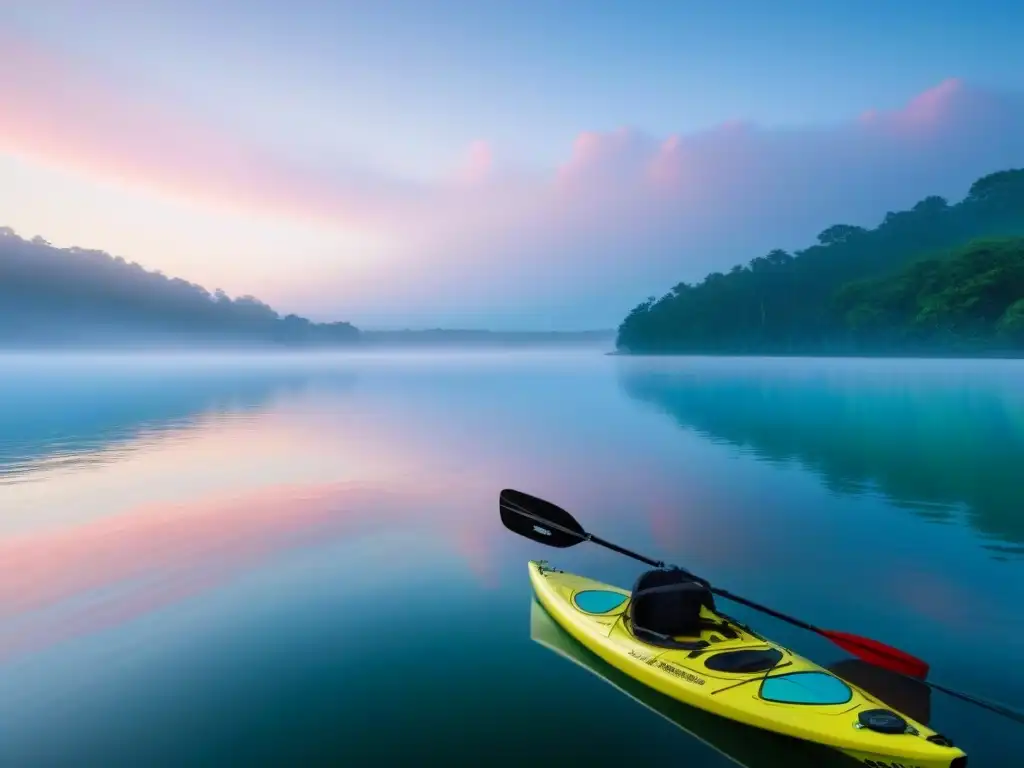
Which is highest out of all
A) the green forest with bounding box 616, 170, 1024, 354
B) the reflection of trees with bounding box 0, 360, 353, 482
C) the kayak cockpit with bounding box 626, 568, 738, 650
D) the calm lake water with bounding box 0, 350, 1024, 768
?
the green forest with bounding box 616, 170, 1024, 354

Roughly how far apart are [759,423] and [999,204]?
211823 millimetres

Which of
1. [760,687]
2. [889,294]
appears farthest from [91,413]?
[889,294]

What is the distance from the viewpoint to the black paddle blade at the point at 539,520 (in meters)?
10.5

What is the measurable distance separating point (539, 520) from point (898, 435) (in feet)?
Answer: 85.0

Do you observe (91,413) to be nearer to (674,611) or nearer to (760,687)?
(674,611)

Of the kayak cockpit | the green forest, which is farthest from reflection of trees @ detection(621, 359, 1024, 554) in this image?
the green forest

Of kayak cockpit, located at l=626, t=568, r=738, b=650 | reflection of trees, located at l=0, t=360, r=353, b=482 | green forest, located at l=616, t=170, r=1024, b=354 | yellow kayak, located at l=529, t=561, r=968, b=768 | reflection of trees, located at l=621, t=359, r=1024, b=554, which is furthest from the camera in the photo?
green forest, located at l=616, t=170, r=1024, b=354

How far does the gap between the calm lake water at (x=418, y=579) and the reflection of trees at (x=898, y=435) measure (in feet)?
0.81

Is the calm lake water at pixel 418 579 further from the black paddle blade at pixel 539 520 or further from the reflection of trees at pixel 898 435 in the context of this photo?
the black paddle blade at pixel 539 520

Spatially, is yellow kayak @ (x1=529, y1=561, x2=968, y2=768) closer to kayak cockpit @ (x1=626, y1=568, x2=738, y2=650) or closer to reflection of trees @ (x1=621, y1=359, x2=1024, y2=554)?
kayak cockpit @ (x1=626, y1=568, x2=738, y2=650)

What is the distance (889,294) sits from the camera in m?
121

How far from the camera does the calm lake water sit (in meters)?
6.73

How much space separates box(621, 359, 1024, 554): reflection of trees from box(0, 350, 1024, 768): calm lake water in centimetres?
25

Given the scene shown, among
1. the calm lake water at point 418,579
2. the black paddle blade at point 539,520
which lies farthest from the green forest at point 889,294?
the black paddle blade at point 539,520
